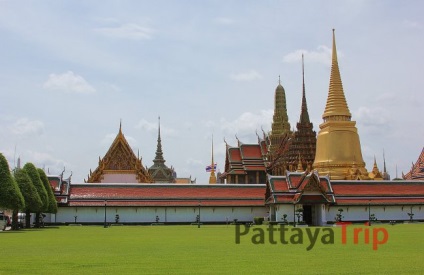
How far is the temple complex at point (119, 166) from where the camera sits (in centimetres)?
7200

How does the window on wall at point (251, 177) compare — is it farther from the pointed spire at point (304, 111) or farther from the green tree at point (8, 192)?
the green tree at point (8, 192)

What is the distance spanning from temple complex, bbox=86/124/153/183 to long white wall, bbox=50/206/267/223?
10380mm

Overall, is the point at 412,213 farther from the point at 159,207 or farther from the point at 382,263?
the point at 382,263

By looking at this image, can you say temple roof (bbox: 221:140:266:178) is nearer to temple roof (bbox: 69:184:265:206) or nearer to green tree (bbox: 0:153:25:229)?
temple roof (bbox: 69:184:265:206)

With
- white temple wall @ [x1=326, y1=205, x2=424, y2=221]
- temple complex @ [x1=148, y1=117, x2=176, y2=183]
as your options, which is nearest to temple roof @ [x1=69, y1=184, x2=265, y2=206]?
white temple wall @ [x1=326, y1=205, x2=424, y2=221]

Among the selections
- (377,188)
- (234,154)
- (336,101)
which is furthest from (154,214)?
(234,154)

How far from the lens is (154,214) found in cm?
6181

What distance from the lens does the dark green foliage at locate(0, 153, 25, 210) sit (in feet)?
128

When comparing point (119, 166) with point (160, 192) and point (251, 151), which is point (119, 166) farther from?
point (251, 151)

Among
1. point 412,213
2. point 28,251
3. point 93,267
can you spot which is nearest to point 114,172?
point 412,213

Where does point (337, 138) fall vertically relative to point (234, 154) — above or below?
above

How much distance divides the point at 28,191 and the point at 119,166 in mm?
28525

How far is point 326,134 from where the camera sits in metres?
77.1

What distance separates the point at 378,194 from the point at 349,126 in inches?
642
